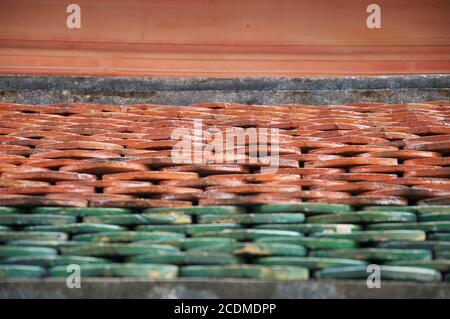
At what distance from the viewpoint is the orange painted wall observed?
6180mm

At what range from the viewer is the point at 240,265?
8.70ft

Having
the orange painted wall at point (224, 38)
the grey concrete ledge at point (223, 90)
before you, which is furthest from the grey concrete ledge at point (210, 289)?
the orange painted wall at point (224, 38)

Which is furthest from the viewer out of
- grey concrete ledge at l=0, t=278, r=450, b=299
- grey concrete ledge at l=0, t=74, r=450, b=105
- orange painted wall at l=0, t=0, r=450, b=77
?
orange painted wall at l=0, t=0, r=450, b=77

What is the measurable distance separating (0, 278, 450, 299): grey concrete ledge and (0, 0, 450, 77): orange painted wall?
368cm

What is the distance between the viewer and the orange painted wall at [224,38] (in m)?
6.18

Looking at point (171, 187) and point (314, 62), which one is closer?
point (171, 187)

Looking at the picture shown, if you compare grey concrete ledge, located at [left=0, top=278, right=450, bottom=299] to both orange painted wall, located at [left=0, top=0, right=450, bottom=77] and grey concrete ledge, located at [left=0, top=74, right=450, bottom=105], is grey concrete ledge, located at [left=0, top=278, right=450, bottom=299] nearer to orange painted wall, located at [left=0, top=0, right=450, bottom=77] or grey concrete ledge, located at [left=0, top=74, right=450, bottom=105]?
grey concrete ledge, located at [left=0, top=74, right=450, bottom=105]

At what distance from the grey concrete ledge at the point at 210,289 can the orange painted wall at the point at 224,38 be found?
368 centimetres

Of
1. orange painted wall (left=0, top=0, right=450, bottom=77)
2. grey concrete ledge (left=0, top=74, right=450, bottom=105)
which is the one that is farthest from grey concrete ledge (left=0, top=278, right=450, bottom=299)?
orange painted wall (left=0, top=0, right=450, bottom=77)

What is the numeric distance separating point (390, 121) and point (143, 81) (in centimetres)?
136
